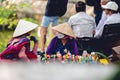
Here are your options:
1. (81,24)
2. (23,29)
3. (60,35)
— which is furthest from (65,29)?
(23,29)

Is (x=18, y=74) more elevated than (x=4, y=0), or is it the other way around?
(x=18, y=74)

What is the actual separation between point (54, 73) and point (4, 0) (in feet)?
40.1

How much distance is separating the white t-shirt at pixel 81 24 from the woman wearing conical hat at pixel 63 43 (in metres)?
0.43

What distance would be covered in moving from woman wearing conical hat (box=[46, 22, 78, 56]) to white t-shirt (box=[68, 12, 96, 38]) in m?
0.43

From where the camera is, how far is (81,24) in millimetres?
5816

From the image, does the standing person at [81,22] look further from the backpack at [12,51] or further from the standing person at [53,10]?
the backpack at [12,51]

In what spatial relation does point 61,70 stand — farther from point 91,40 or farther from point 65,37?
point 91,40

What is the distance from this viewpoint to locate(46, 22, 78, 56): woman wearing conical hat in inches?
209

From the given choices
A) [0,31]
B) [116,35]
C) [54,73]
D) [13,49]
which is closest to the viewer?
[54,73]

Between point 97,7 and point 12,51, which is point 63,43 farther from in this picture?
point 97,7

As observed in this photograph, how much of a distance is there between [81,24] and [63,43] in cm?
60

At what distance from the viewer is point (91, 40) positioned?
574cm

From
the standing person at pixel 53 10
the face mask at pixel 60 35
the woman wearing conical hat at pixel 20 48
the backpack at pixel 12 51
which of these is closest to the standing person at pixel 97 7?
the standing person at pixel 53 10

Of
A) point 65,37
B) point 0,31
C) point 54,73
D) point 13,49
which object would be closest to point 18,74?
point 54,73
